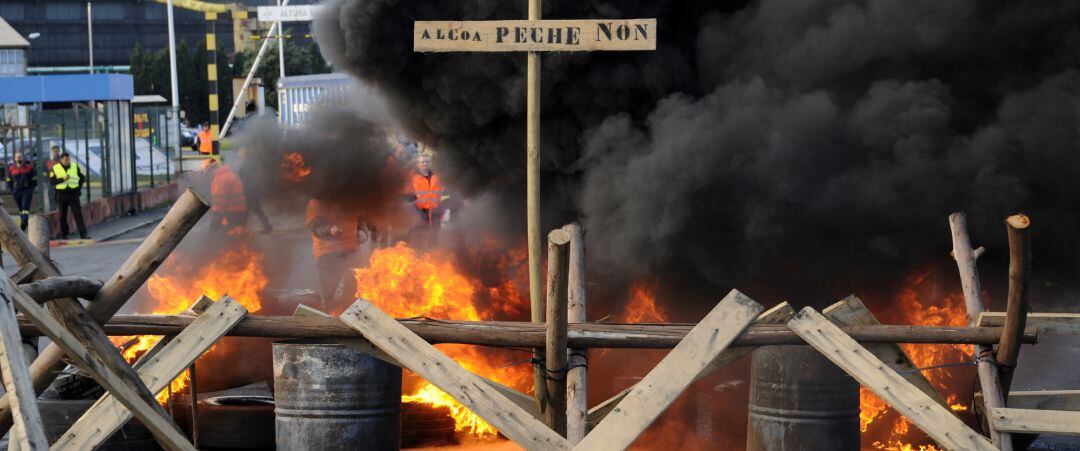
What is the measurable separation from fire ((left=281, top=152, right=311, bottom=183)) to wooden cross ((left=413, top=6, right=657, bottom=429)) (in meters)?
6.76

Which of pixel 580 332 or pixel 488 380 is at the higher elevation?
pixel 580 332

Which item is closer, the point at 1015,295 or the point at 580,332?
the point at 1015,295

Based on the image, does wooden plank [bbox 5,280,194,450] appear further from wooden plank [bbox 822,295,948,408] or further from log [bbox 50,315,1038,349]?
wooden plank [bbox 822,295,948,408]

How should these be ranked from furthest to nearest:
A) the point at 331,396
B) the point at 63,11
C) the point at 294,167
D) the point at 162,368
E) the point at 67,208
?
the point at 63,11 < the point at 67,208 < the point at 294,167 < the point at 331,396 < the point at 162,368

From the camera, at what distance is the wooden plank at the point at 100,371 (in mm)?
5160

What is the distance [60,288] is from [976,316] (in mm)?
4231

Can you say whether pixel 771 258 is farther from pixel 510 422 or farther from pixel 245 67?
pixel 245 67

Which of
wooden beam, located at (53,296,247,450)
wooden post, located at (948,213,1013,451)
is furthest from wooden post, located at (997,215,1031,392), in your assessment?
wooden beam, located at (53,296,247,450)

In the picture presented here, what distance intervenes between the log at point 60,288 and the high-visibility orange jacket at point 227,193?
Result: 915 cm

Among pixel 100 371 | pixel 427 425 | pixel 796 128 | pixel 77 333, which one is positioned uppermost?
pixel 796 128

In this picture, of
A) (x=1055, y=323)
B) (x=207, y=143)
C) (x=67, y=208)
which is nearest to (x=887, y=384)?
(x=1055, y=323)

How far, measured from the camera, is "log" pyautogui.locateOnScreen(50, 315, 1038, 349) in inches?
250

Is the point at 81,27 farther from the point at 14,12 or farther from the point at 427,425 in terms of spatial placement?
the point at 427,425

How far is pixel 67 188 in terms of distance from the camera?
20422 mm
